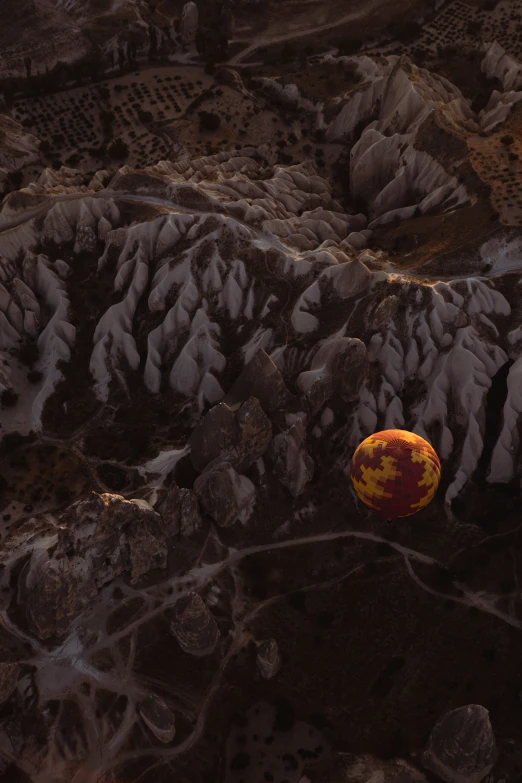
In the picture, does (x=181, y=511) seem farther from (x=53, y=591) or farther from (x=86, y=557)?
(x=53, y=591)

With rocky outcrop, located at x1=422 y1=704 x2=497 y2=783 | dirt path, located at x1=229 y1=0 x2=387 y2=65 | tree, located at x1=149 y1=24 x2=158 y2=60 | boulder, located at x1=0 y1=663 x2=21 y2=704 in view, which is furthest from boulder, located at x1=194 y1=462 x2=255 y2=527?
tree, located at x1=149 y1=24 x2=158 y2=60

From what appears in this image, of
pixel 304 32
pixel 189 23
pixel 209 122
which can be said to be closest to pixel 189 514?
pixel 209 122

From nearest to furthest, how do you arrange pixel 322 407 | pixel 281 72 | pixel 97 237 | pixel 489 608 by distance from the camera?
pixel 489 608
pixel 322 407
pixel 97 237
pixel 281 72

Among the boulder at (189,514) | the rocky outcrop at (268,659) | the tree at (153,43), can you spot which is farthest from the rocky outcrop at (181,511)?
the tree at (153,43)

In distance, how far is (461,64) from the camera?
78.1 metres

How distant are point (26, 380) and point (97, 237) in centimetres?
1232

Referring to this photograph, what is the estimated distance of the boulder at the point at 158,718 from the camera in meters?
38.6

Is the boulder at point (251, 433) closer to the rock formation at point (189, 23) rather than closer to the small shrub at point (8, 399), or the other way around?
the small shrub at point (8, 399)

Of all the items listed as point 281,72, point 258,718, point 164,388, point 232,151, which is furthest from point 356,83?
point 258,718

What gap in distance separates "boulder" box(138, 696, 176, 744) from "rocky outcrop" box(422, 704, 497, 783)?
13.5 m

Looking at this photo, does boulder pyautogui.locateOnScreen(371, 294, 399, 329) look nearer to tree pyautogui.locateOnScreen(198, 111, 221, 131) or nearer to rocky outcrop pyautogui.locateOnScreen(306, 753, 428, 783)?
rocky outcrop pyautogui.locateOnScreen(306, 753, 428, 783)

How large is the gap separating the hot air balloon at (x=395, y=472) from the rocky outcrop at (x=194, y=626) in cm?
1099

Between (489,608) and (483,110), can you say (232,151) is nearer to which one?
(483,110)

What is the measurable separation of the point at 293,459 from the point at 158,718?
1680cm
